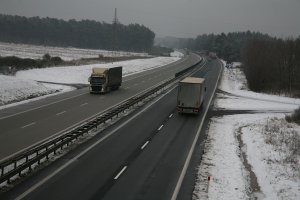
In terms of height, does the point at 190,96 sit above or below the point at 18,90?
above

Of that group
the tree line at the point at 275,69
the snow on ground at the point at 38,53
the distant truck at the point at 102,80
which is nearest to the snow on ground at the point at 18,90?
the distant truck at the point at 102,80

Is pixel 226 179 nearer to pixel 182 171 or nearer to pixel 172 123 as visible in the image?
pixel 182 171

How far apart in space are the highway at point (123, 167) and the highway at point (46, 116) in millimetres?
3308

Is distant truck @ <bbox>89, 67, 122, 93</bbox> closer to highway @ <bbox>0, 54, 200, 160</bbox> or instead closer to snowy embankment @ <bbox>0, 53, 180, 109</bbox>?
highway @ <bbox>0, 54, 200, 160</bbox>

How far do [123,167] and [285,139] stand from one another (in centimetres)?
1461

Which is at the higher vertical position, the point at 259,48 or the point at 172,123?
the point at 259,48

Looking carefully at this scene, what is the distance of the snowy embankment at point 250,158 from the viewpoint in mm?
17750

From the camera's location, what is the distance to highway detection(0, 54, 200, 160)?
936 inches

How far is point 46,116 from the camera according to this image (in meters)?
31.6

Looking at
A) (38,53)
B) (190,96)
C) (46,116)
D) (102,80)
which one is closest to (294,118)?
(190,96)

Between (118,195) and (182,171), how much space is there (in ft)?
15.6

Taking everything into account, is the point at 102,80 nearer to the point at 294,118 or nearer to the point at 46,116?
the point at 46,116

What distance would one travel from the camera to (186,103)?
34219 mm

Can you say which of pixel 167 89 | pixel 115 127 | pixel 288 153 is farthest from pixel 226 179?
pixel 167 89
